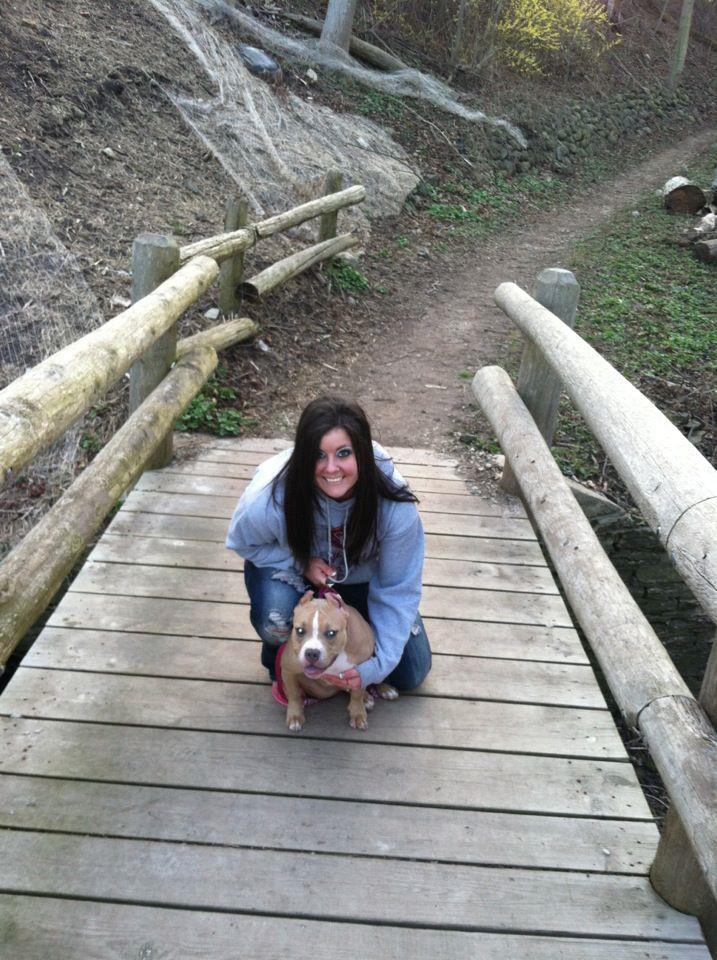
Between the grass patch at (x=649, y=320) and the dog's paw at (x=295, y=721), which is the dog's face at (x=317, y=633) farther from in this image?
the grass patch at (x=649, y=320)

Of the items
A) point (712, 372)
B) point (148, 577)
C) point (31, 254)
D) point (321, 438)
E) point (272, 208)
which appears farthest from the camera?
point (272, 208)

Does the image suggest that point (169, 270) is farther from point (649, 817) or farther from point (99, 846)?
point (649, 817)

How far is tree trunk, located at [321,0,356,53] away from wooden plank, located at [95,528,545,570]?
1209 centimetres

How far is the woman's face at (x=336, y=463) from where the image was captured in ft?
8.23

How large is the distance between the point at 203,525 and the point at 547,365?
6.65 ft

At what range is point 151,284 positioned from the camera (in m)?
4.44

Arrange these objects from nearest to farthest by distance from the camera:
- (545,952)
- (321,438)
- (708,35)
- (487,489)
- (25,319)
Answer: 1. (545,952)
2. (321,438)
3. (487,489)
4. (25,319)
5. (708,35)

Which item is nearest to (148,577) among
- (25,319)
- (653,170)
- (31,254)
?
(25,319)

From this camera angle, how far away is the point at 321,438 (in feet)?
8.23

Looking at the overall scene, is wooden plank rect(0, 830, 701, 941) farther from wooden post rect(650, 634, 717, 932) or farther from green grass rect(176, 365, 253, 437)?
green grass rect(176, 365, 253, 437)

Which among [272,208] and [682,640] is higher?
[272,208]

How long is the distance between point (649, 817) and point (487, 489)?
2.54m

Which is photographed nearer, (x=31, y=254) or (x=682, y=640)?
(x=682, y=640)

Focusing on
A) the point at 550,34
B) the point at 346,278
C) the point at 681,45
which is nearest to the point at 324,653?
the point at 346,278
